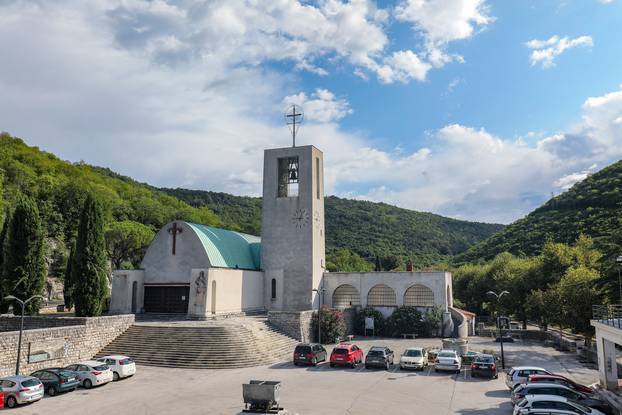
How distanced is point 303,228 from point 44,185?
45958 millimetres

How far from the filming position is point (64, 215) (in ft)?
221

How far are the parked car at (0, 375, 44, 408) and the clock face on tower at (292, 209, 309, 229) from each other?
26770 mm

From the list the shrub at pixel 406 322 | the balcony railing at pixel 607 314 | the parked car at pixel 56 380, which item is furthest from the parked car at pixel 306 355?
the shrub at pixel 406 322

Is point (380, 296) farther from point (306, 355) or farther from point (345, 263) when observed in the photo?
point (345, 263)

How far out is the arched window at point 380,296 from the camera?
4303 cm

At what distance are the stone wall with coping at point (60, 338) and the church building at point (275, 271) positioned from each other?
304 inches

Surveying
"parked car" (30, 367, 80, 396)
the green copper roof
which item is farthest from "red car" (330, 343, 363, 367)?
the green copper roof

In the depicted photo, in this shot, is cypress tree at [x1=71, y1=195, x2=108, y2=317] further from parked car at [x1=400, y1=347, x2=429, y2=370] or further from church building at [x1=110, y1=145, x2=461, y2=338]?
parked car at [x1=400, y1=347, x2=429, y2=370]

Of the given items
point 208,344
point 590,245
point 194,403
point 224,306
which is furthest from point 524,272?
point 194,403

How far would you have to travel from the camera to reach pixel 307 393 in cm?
2062

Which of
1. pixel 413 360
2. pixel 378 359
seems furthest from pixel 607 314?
pixel 378 359

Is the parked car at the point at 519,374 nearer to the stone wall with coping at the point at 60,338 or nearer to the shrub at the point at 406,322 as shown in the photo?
the shrub at the point at 406,322

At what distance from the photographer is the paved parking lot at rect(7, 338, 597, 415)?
1814 centimetres

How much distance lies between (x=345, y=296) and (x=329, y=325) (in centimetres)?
800
